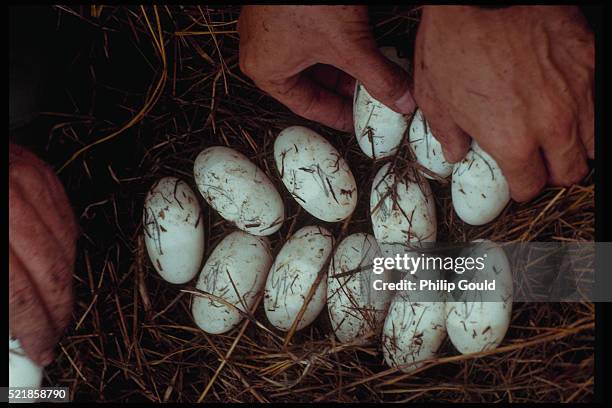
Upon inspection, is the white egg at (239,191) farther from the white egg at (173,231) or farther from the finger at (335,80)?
the finger at (335,80)

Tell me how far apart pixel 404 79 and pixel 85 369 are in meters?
0.92

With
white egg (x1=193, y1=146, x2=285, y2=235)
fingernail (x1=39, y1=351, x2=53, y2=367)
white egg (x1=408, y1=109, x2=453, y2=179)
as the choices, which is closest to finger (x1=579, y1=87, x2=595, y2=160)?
white egg (x1=408, y1=109, x2=453, y2=179)

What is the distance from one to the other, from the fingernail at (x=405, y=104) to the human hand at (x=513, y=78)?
89 millimetres

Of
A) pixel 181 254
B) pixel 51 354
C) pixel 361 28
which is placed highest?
pixel 361 28

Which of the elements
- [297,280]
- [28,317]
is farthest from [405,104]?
[28,317]

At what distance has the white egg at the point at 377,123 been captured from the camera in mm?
1251

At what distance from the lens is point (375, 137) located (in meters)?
1.28

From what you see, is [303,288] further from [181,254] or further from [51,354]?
[51,354]

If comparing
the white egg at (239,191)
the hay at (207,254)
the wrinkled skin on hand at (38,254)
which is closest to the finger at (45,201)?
the wrinkled skin on hand at (38,254)

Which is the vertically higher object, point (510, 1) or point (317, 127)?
point (510, 1)

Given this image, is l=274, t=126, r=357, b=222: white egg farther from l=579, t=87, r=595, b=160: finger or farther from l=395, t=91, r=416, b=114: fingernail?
l=579, t=87, r=595, b=160: finger

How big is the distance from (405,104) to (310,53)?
22cm

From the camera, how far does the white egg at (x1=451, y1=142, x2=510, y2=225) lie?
3.86 feet

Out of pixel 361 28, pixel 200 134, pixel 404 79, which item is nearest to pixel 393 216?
pixel 404 79
